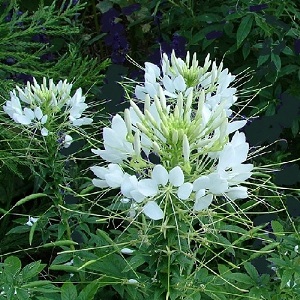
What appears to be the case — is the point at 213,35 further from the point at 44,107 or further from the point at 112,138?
the point at 112,138

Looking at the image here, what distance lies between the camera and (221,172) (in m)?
0.98

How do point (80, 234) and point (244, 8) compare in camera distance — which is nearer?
point (80, 234)

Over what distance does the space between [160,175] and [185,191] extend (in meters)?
0.05

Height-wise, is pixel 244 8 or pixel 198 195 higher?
pixel 244 8

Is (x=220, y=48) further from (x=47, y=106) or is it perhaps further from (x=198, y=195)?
(x=198, y=195)

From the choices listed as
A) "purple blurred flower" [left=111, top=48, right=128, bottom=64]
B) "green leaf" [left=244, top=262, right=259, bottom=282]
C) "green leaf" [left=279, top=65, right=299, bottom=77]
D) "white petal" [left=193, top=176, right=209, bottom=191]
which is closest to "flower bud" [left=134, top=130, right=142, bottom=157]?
"white petal" [left=193, top=176, right=209, bottom=191]

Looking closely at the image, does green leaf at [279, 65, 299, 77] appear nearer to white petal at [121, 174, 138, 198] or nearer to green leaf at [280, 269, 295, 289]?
green leaf at [280, 269, 295, 289]

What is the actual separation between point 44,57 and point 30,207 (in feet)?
2.27

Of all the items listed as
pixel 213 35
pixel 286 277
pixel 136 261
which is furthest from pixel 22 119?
pixel 213 35

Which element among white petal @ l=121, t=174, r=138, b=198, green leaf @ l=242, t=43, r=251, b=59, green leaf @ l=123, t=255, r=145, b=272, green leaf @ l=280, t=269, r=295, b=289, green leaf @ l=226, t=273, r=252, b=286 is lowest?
green leaf @ l=280, t=269, r=295, b=289

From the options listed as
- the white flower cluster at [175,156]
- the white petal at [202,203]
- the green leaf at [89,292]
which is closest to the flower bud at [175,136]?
the white flower cluster at [175,156]

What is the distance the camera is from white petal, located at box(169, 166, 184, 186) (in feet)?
3.11

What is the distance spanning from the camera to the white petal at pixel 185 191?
3.13 feet

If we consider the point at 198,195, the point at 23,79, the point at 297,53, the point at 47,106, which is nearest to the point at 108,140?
the point at 198,195
